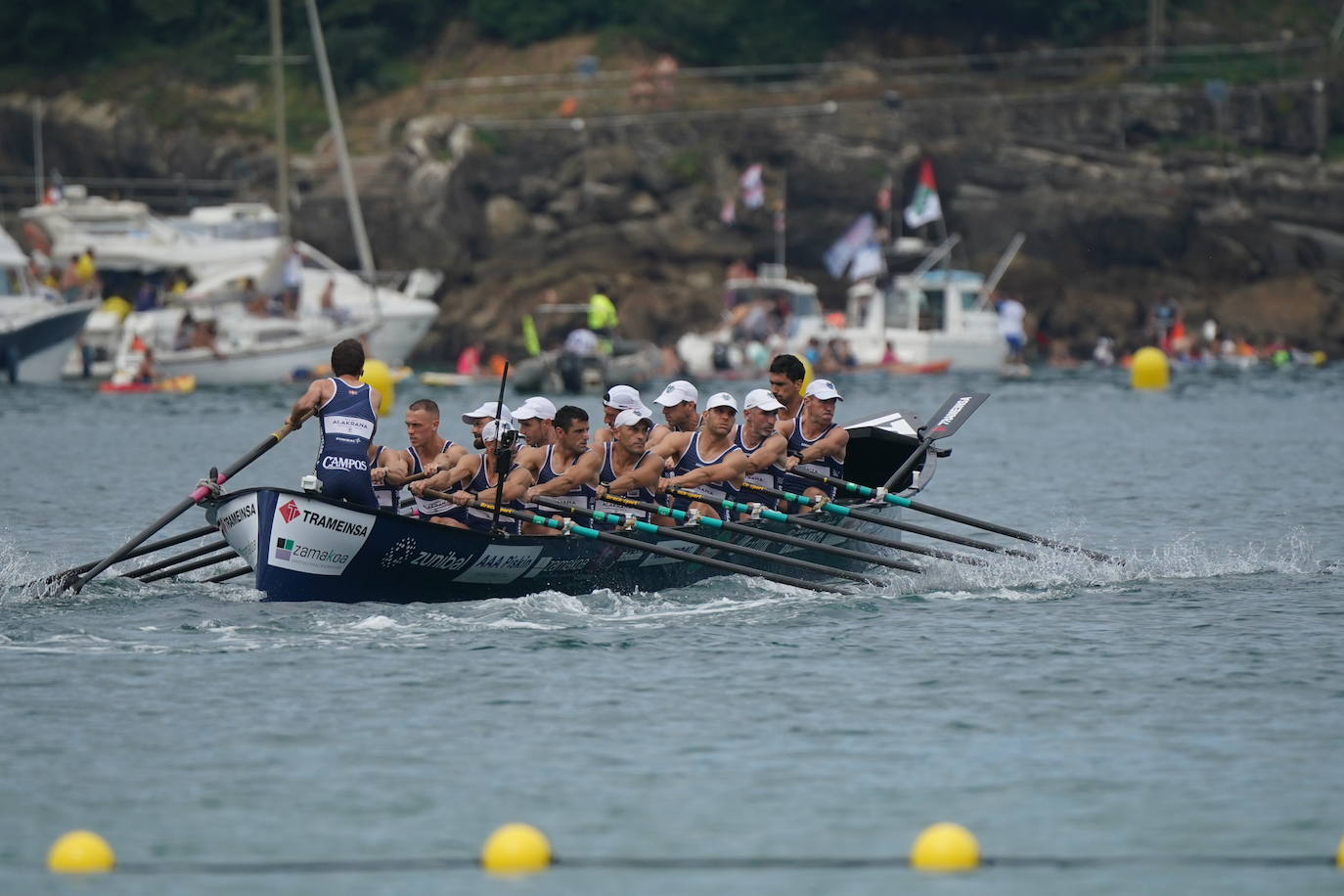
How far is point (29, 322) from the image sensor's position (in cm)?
4728

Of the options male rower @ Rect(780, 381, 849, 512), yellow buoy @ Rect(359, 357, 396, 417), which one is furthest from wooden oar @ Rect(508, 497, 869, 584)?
yellow buoy @ Rect(359, 357, 396, 417)

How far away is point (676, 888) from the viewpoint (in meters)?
9.45

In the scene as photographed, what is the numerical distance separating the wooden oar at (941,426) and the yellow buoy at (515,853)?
30.6 ft

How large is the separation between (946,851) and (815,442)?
8972mm

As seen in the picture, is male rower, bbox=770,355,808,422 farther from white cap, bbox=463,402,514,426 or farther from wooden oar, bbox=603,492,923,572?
white cap, bbox=463,402,514,426

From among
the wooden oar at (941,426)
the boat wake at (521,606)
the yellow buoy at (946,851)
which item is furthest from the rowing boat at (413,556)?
the yellow buoy at (946,851)

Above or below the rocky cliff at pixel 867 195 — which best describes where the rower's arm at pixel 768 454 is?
below

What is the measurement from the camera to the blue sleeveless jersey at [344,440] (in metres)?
15.1

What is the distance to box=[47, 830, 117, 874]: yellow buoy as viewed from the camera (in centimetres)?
962

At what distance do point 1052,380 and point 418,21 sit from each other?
26078 mm

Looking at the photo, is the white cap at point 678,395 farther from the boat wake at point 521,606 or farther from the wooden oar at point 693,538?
the boat wake at point 521,606

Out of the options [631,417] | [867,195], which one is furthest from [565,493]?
[867,195]

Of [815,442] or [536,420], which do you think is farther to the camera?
[815,442]

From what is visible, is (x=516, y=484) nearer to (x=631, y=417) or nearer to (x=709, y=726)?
(x=631, y=417)
